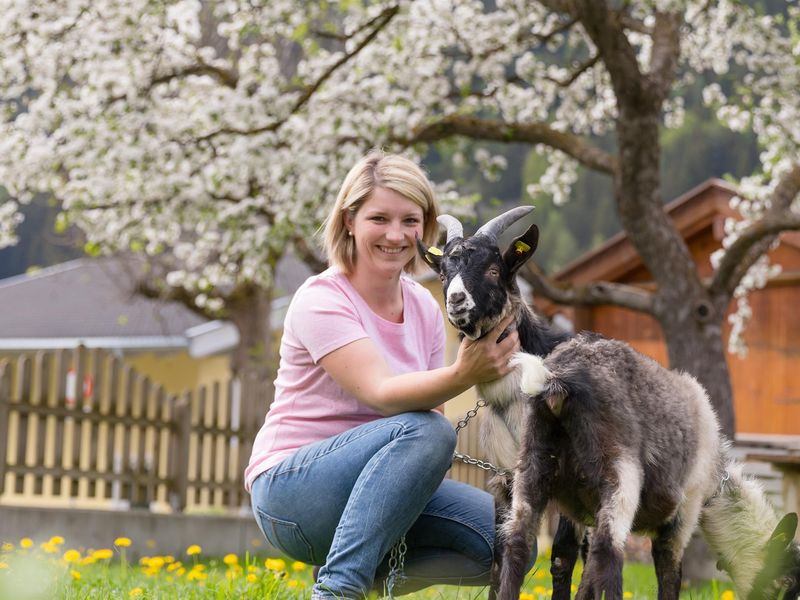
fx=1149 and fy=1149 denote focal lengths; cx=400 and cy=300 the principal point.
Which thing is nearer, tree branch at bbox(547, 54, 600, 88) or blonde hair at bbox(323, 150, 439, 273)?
blonde hair at bbox(323, 150, 439, 273)

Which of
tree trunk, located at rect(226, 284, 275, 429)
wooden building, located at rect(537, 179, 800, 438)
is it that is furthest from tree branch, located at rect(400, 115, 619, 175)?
tree trunk, located at rect(226, 284, 275, 429)

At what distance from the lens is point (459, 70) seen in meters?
12.7

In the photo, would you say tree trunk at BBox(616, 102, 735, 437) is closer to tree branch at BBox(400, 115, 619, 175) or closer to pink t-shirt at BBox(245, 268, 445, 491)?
tree branch at BBox(400, 115, 619, 175)

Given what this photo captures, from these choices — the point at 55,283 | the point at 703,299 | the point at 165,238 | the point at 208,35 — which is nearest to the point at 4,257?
the point at 55,283

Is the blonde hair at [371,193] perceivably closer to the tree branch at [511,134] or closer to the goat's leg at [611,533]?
the goat's leg at [611,533]

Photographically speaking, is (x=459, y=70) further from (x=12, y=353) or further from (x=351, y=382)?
(x=12, y=353)

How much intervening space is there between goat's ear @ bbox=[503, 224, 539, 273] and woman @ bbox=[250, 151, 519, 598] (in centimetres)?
22

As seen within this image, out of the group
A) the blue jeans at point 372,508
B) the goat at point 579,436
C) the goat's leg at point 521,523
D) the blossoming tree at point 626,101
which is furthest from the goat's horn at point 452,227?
the blossoming tree at point 626,101

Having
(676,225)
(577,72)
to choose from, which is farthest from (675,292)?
(676,225)

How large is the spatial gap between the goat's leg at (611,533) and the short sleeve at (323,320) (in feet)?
3.36

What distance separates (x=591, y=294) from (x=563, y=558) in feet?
25.7

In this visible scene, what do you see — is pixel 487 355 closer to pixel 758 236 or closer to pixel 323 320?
pixel 323 320

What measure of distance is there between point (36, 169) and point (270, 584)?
8.68 metres

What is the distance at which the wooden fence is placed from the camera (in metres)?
9.95
